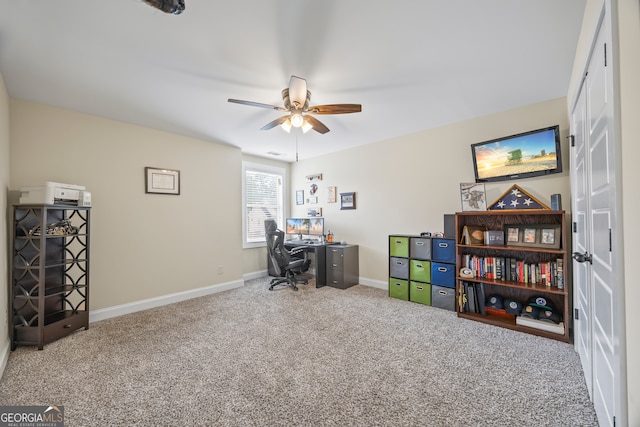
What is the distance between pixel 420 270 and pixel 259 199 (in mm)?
3347

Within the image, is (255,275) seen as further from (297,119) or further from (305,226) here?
(297,119)

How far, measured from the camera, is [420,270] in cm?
363

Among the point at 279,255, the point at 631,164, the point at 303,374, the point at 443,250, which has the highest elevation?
the point at 631,164

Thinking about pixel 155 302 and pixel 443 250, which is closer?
pixel 443 250

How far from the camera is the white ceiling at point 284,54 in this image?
1.64 meters

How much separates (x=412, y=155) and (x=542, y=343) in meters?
2.70

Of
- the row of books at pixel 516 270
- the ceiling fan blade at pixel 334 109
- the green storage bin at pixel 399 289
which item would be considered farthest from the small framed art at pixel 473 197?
the ceiling fan blade at pixel 334 109

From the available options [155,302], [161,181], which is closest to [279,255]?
[155,302]

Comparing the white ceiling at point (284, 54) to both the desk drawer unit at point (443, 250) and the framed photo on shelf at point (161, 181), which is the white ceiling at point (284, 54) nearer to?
the framed photo on shelf at point (161, 181)

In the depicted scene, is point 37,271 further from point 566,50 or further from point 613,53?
point 566,50

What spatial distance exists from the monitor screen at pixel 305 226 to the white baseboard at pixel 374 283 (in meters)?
1.14

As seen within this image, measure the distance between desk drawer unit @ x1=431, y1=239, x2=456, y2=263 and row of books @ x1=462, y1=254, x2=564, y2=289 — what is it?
14cm

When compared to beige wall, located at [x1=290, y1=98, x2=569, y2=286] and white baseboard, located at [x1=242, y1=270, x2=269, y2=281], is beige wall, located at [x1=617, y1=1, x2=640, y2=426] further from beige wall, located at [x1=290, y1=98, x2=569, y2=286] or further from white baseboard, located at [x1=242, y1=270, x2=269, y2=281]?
white baseboard, located at [x1=242, y1=270, x2=269, y2=281]

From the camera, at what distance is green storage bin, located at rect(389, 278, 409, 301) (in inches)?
148
